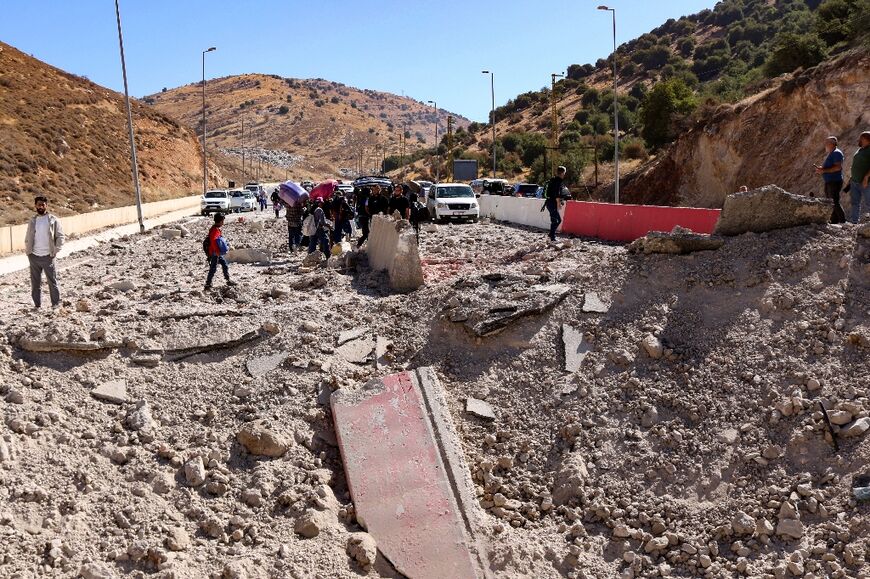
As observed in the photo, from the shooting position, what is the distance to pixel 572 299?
9461 millimetres

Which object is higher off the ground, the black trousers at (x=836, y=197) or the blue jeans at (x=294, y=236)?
the black trousers at (x=836, y=197)

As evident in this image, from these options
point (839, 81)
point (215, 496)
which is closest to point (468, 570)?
point (215, 496)

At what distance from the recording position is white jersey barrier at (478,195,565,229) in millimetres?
25734

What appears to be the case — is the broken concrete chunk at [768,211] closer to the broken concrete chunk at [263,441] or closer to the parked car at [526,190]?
the broken concrete chunk at [263,441]

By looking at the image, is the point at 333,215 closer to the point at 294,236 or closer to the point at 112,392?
the point at 294,236

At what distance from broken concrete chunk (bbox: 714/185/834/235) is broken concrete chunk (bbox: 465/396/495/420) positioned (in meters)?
4.06

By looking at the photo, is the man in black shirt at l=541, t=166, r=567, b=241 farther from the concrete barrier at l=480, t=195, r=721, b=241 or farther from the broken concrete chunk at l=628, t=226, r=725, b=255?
the broken concrete chunk at l=628, t=226, r=725, b=255

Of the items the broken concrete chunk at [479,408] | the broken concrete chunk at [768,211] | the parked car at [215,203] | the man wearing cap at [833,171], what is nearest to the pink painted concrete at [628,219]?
the man wearing cap at [833,171]

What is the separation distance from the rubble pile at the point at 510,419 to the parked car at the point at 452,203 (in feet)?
58.2

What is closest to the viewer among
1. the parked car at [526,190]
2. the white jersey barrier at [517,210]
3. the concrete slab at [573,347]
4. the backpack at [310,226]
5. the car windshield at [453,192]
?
the concrete slab at [573,347]

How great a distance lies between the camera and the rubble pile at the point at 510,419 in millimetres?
6234

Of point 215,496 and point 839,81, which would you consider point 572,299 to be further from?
point 839,81

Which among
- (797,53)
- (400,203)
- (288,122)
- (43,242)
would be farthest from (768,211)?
(288,122)

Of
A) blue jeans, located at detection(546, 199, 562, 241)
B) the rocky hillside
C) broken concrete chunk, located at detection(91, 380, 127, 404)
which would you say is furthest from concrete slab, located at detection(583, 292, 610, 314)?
the rocky hillside
